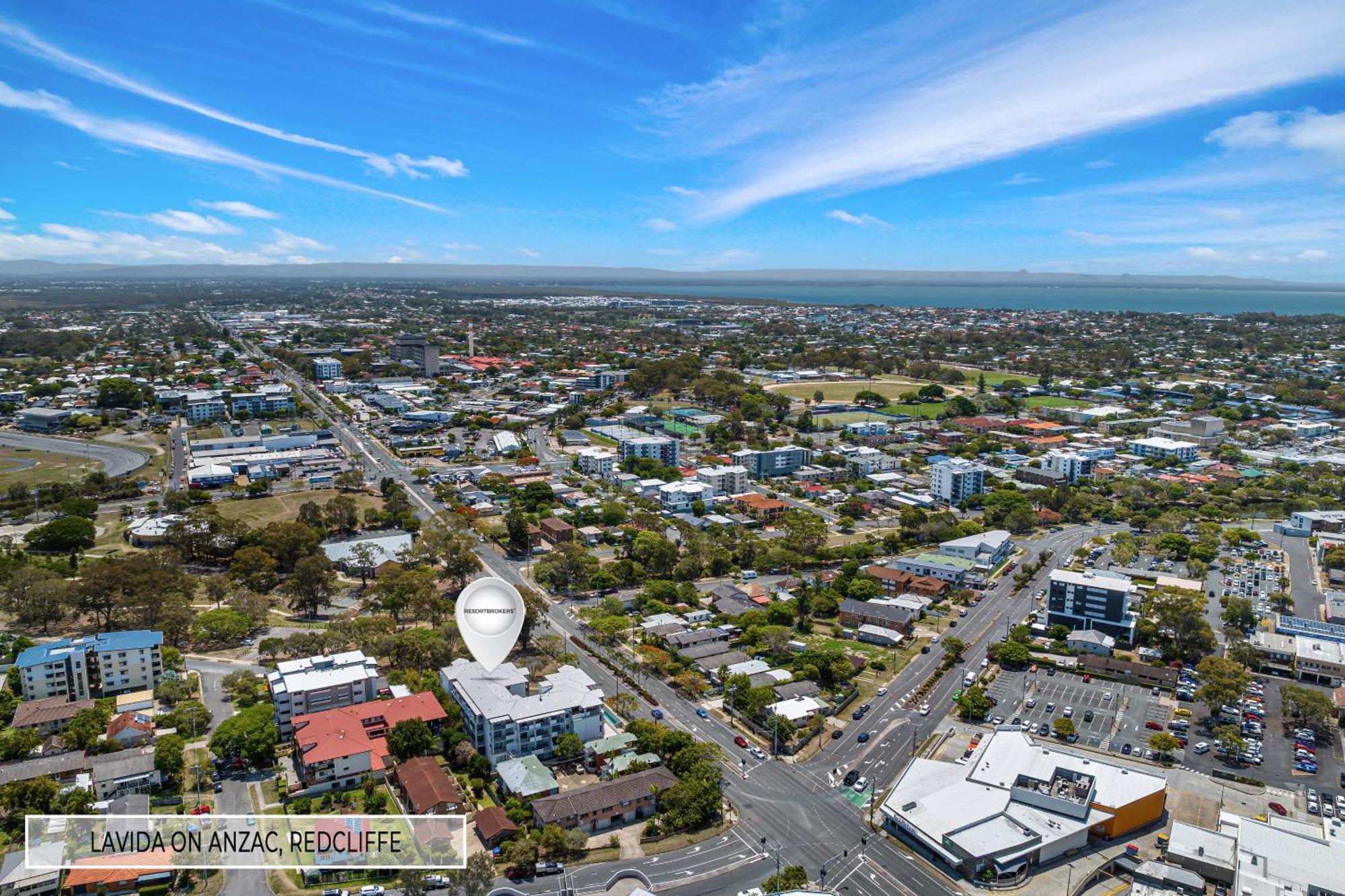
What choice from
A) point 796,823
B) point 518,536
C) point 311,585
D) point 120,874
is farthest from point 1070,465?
point 120,874

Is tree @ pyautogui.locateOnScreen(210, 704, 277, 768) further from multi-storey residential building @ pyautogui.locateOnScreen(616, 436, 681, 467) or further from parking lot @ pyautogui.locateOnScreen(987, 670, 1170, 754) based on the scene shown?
multi-storey residential building @ pyautogui.locateOnScreen(616, 436, 681, 467)

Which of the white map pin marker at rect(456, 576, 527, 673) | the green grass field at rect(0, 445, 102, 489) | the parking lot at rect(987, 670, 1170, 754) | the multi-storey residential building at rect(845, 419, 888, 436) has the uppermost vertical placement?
the white map pin marker at rect(456, 576, 527, 673)

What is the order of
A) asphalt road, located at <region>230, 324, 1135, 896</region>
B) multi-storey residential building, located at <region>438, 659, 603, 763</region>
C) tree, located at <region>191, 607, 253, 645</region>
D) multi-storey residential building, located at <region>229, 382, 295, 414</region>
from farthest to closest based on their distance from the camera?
multi-storey residential building, located at <region>229, 382, 295, 414</region>
tree, located at <region>191, 607, 253, 645</region>
multi-storey residential building, located at <region>438, 659, 603, 763</region>
asphalt road, located at <region>230, 324, 1135, 896</region>

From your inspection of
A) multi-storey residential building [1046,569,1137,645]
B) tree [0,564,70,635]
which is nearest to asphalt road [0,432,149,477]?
tree [0,564,70,635]

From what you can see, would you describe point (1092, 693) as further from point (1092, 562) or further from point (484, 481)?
point (484, 481)

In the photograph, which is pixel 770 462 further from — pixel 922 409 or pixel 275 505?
pixel 275 505

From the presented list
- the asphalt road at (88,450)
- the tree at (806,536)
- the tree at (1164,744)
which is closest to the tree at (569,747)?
the tree at (1164,744)
